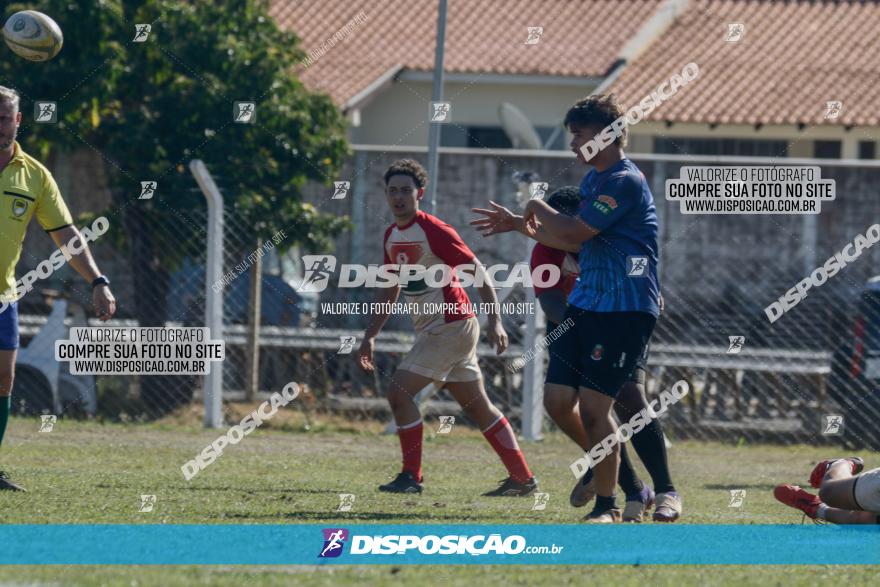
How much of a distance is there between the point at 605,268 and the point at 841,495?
62.7 inches

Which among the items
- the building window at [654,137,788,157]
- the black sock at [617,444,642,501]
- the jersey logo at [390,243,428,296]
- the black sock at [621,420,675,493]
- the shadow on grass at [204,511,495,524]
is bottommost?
the shadow on grass at [204,511,495,524]

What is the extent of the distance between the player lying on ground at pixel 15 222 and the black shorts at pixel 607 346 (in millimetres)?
2405

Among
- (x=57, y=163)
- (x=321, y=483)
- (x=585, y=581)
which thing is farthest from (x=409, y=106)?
(x=585, y=581)

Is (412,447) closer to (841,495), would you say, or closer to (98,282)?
(98,282)

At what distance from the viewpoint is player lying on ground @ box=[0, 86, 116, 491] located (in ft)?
25.4

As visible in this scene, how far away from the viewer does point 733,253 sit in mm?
16844

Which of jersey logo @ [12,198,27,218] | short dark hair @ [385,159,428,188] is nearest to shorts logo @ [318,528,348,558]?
jersey logo @ [12,198,27,218]

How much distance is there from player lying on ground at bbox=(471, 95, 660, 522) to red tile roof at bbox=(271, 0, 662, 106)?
713 inches

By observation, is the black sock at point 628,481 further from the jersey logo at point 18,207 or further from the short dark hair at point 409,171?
the jersey logo at point 18,207

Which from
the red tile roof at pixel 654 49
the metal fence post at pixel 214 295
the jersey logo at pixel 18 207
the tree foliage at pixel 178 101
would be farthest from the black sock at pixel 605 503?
the red tile roof at pixel 654 49

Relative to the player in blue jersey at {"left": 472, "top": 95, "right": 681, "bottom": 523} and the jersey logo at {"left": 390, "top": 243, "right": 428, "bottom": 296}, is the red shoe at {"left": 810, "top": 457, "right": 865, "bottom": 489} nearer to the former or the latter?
the player in blue jersey at {"left": 472, "top": 95, "right": 681, "bottom": 523}

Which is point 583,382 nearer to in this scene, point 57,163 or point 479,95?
point 57,163

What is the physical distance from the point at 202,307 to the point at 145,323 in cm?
86

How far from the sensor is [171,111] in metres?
15.3
